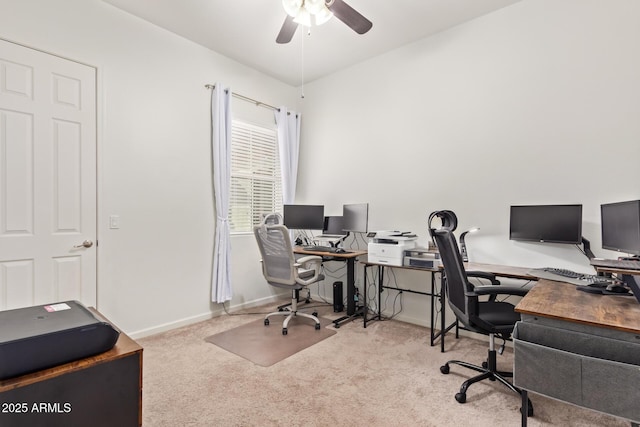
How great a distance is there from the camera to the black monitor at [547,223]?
2.44 m

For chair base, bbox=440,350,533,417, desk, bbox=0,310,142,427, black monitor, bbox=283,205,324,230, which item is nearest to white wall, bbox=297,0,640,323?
black monitor, bbox=283,205,324,230

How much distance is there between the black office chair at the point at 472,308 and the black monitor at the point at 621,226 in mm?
634

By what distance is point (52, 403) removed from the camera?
37.5 inches

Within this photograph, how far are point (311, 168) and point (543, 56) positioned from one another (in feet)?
9.12

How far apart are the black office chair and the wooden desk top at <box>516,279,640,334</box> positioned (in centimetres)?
27

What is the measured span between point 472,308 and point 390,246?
124 cm

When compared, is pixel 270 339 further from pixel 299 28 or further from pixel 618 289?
pixel 299 28

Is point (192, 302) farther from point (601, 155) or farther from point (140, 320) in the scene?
point (601, 155)

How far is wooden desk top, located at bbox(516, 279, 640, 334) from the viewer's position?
137 centimetres

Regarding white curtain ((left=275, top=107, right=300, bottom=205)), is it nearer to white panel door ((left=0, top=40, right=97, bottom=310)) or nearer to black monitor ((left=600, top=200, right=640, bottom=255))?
white panel door ((left=0, top=40, right=97, bottom=310))

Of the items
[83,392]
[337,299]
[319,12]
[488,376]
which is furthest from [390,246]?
[83,392]

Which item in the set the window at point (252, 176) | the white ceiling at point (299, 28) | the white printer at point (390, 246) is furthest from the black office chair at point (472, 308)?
the window at point (252, 176)

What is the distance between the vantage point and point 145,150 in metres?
3.11

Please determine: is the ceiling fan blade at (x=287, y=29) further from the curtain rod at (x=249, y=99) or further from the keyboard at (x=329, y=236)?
the keyboard at (x=329, y=236)
